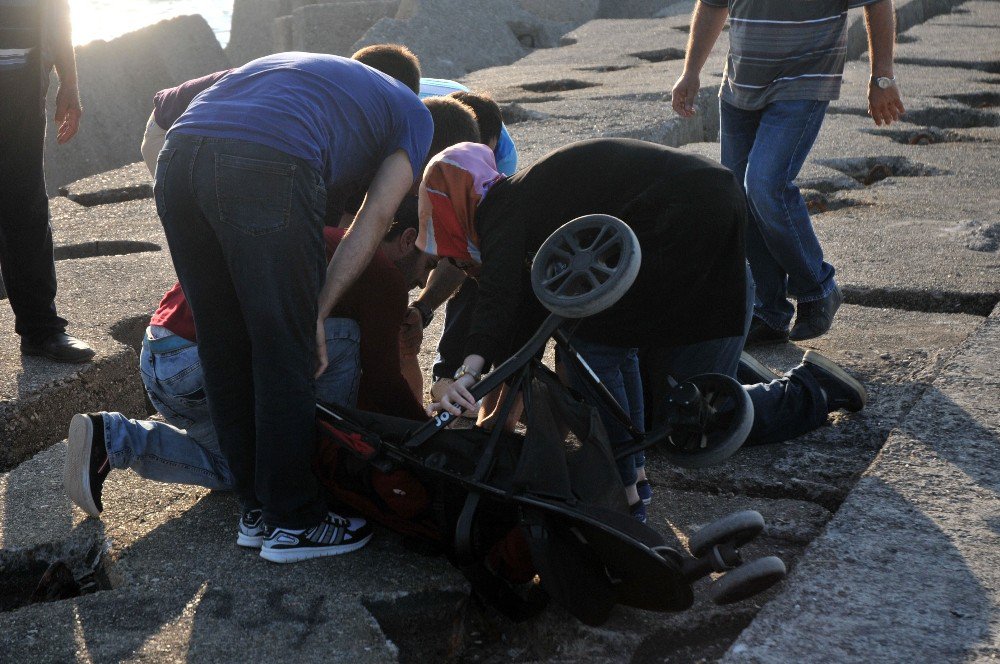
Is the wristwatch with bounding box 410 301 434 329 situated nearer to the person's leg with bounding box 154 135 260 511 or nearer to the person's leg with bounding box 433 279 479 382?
the person's leg with bounding box 433 279 479 382

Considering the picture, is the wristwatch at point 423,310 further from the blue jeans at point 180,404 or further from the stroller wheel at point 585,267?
the stroller wheel at point 585,267

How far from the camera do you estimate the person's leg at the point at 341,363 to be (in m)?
2.30

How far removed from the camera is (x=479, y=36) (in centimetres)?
1018

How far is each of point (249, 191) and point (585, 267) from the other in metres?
0.61

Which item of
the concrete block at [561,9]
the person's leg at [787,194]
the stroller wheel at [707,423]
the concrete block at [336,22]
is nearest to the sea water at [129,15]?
the concrete block at [336,22]

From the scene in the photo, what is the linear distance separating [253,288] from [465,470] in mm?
519

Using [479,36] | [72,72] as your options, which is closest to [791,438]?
[72,72]

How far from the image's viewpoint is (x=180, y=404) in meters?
2.34

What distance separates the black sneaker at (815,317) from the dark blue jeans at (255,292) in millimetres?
1557

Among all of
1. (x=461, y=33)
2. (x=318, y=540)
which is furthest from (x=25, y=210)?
(x=461, y=33)

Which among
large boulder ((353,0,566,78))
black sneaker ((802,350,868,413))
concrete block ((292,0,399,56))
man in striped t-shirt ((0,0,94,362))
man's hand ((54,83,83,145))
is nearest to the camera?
black sneaker ((802,350,868,413))

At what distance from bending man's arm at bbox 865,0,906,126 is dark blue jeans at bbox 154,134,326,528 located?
1.83m

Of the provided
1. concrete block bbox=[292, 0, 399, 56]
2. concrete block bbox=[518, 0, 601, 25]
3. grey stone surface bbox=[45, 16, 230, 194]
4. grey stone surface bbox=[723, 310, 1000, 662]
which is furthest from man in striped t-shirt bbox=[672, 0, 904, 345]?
concrete block bbox=[518, 0, 601, 25]

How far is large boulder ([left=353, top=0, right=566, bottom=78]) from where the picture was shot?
902 centimetres
